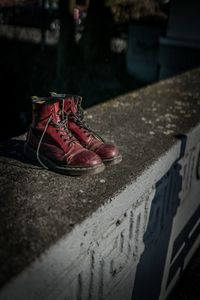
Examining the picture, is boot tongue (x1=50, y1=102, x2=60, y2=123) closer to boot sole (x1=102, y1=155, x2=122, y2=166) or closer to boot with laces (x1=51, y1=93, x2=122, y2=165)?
boot with laces (x1=51, y1=93, x2=122, y2=165)

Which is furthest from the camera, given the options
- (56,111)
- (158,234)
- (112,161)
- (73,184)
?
(158,234)

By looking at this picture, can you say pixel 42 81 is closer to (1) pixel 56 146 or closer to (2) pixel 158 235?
(2) pixel 158 235

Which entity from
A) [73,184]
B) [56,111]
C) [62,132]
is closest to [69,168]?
[73,184]

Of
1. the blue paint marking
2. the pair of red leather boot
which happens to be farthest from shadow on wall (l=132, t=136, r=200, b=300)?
the pair of red leather boot

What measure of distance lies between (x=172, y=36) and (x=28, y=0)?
16402mm

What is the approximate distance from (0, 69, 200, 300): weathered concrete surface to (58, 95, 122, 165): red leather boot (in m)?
0.09

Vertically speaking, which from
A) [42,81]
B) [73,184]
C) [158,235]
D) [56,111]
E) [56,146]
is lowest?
[42,81]

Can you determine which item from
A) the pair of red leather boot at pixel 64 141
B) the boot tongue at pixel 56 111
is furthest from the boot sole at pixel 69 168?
the boot tongue at pixel 56 111

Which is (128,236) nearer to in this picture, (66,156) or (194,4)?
(66,156)

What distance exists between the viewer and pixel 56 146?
1902mm

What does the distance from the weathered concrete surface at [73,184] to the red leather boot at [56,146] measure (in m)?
0.07

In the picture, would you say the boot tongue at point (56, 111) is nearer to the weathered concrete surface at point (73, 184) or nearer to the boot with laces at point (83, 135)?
the boot with laces at point (83, 135)

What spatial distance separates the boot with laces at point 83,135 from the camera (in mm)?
1994

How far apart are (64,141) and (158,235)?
42.9 inches
